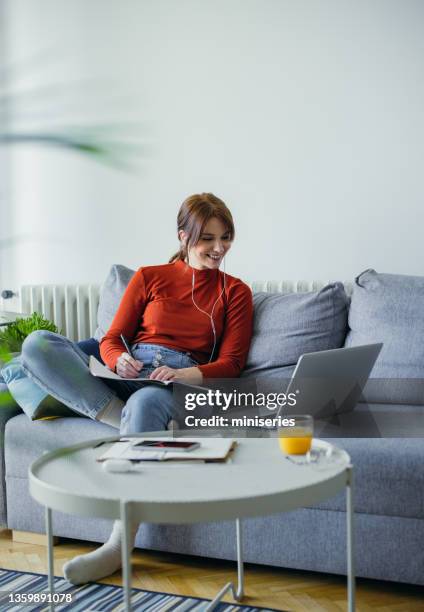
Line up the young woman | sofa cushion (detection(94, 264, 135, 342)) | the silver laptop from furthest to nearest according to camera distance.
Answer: sofa cushion (detection(94, 264, 135, 342)) → the young woman → the silver laptop

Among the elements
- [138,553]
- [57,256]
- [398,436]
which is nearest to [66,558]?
[138,553]

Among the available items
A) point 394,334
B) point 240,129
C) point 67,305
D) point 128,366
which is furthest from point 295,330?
point 67,305

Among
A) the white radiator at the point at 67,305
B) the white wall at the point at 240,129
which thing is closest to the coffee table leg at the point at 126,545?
the white wall at the point at 240,129

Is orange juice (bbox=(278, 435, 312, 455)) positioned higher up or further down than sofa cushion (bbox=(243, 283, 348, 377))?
further down

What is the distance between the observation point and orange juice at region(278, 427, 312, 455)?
1.43 meters

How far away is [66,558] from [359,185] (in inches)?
65.9

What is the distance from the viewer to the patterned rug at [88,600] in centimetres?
171

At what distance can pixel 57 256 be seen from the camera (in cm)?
340

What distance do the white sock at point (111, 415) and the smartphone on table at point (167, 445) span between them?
1.84ft

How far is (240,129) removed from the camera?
3008mm

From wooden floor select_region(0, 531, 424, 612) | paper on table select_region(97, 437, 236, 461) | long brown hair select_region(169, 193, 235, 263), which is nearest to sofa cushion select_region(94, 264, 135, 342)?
long brown hair select_region(169, 193, 235, 263)

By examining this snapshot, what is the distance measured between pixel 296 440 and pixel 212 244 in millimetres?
982

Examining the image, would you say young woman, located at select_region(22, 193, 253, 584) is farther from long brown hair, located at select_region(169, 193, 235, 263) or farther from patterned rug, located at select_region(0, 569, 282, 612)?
patterned rug, located at select_region(0, 569, 282, 612)

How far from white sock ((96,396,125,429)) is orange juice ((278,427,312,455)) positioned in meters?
0.74
